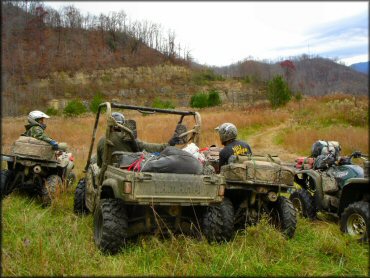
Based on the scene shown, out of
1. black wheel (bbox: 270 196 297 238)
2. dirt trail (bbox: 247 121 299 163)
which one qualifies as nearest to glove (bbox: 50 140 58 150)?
black wheel (bbox: 270 196 297 238)

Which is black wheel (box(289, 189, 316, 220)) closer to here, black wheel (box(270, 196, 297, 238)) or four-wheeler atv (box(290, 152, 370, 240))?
four-wheeler atv (box(290, 152, 370, 240))

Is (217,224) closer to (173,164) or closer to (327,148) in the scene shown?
(173,164)

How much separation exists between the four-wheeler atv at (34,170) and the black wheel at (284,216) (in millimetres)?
3350

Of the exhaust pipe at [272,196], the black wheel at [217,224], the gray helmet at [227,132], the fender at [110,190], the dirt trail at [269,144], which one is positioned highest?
the gray helmet at [227,132]

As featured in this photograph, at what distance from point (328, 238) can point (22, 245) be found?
3389 millimetres

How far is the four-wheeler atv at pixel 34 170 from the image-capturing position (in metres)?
7.06

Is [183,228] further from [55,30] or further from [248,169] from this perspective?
[55,30]

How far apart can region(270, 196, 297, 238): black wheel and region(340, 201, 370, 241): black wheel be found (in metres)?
0.61

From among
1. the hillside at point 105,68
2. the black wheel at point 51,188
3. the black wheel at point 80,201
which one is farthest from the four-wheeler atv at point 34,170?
the hillside at point 105,68

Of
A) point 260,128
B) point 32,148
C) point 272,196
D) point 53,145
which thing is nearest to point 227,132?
point 272,196

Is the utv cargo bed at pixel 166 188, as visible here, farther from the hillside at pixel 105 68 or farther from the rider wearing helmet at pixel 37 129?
the hillside at pixel 105 68

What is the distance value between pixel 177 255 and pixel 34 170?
367cm

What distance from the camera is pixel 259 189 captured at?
546 centimetres

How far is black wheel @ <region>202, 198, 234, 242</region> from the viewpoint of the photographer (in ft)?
16.3
